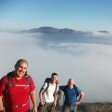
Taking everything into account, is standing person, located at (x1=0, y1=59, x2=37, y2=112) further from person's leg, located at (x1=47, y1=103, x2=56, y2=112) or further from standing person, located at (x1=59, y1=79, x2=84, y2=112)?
standing person, located at (x1=59, y1=79, x2=84, y2=112)

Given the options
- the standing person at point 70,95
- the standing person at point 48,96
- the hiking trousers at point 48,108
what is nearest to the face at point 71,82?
the standing person at point 70,95

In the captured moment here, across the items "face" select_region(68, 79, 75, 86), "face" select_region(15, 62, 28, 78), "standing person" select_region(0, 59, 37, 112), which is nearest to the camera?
"face" select_region(15, 62, 28, 78)

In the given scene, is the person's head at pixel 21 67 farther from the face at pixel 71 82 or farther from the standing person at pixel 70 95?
the standing person at pixel 70 95

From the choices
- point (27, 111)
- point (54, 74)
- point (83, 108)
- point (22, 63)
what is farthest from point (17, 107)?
point (83, 108)

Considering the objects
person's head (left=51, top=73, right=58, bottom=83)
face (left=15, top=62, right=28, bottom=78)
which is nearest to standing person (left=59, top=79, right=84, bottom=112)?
person's head (left=51, top=73, right=58, bottom=83)

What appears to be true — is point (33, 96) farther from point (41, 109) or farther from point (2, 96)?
point (41, 109)

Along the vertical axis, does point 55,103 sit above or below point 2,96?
below

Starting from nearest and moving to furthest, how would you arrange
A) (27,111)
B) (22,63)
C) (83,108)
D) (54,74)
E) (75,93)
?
1. (22,63)
2. (27,111)
3. (54,74)
4. (75,93)
5. (83,108)
